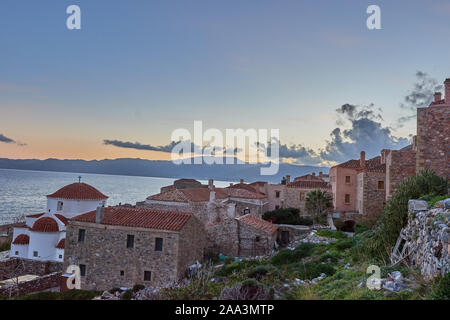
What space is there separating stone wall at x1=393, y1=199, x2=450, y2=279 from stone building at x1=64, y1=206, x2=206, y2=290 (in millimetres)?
11707

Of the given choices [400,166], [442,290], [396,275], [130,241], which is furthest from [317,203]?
[442,290]

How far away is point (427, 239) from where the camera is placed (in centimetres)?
772

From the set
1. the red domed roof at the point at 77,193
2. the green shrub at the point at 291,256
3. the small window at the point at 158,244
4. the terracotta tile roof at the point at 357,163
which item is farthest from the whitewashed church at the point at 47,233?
the terracotta tile roof at the point at 357,163

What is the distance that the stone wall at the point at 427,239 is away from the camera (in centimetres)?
669

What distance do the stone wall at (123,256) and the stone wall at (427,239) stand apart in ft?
38.5

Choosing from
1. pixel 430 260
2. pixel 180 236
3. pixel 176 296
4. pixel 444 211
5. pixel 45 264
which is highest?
pixel 444 211

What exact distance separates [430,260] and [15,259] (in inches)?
1069

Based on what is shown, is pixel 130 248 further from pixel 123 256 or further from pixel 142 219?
pixel 142 219

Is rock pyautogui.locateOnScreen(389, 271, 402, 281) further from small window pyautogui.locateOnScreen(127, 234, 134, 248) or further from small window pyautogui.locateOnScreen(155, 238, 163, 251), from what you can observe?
small window pyautogui.locateOnScreen(127, 234, 134, 248)

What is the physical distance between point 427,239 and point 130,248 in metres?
15.0

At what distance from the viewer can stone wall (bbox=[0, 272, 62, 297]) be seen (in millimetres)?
17531
